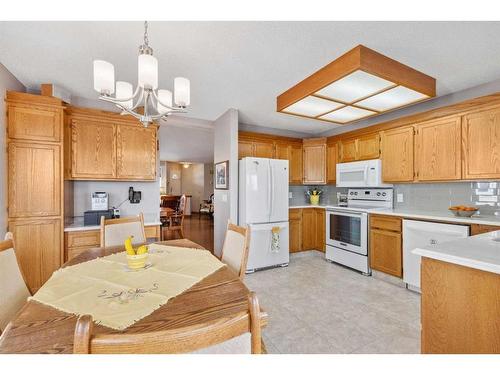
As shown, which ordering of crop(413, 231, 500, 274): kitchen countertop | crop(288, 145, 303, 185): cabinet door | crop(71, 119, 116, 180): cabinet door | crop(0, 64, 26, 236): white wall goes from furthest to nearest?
1. crop(288, 145, 303, 185): cabinet door
2. crop(71, 119, 116, 180): cabinet door
3. crop(0, 64, 26, 236): white wall
4. crop(413, 231, 500, 274): kitchen countertop

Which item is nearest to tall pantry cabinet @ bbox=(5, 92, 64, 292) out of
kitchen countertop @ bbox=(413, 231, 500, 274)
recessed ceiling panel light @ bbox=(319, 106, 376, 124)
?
recessed ceiling panel light @ bbox=(319, 106, 376, 124)

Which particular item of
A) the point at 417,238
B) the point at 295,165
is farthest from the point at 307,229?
the point at 417,238

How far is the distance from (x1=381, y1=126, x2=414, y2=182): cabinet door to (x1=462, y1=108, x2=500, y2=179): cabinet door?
57cm

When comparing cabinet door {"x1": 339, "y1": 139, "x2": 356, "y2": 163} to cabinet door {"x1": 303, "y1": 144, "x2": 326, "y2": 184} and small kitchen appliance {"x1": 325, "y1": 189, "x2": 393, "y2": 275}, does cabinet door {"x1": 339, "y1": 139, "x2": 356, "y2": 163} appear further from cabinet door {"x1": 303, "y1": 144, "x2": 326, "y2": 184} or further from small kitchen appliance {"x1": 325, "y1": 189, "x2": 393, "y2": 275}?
small kitchen appliance {"x1": 325, "y1": 189, "x2": 393, "y2": 275}

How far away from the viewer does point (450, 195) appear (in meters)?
3.03

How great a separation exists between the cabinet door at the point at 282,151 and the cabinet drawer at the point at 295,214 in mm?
969

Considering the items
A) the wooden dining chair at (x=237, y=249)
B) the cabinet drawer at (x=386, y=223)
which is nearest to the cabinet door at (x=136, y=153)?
the wooden dining chair at (x=237, y=249)

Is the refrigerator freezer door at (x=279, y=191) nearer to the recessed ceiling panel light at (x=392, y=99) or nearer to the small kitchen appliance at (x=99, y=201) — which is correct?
the recessed ceiling panel light at (x=392, y=99)

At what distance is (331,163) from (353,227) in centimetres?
132

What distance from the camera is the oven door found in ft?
11.0

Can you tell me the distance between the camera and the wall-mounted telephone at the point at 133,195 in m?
3.40

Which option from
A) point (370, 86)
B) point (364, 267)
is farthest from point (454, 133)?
point (364, 267)
